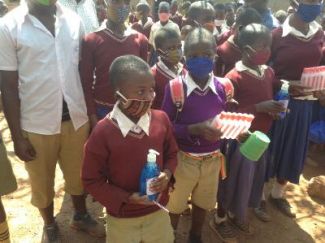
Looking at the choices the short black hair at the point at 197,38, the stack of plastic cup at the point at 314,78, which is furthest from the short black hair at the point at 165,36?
the stack of plastic cup at the point at 314,78

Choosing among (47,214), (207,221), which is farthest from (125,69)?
(207,221)

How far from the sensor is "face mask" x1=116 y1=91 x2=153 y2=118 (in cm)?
221

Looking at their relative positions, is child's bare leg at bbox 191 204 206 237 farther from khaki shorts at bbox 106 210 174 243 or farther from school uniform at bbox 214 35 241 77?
school uniform at bbox 214 35 241 77

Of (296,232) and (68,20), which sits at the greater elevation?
(68,20)

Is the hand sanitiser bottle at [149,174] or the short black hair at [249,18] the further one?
the short black hair at [249,18]

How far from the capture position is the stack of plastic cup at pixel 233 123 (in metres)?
2.58

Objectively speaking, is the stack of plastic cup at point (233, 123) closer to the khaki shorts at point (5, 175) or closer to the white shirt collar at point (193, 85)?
the white shirt collar at point (193, 85)

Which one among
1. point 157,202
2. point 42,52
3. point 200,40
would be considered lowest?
point 157,202

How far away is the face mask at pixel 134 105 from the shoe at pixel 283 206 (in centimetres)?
253

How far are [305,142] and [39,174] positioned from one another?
2624mm

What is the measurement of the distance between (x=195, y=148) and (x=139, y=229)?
80 centimetres

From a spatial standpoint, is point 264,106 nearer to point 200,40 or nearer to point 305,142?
point 200,40

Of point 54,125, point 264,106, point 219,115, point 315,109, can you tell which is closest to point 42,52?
point 54,125

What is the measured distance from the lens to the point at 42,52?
270cm
